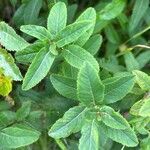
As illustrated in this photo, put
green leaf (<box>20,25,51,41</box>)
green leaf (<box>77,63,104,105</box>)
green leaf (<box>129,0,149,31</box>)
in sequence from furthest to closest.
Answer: green leaf (<box>129,0,149,31</box>), green leaf (<box>20,25,51,41</box>), green leaf (<box>77,63,104,105</box>)

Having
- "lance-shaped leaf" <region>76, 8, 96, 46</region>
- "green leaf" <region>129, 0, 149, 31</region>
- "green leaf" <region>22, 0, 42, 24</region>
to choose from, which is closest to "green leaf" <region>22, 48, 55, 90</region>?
"lance-shaped leaf" <region>76, 8, 96, 46</region>

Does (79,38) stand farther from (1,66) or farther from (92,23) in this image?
(1,66)

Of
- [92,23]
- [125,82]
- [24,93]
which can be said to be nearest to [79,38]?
[92,23]

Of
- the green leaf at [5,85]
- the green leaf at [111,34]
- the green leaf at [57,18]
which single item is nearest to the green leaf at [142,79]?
the green leaf at [57,18]

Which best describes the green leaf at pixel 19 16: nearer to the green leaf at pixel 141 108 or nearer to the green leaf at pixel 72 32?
the green leaf at pixel 72 32

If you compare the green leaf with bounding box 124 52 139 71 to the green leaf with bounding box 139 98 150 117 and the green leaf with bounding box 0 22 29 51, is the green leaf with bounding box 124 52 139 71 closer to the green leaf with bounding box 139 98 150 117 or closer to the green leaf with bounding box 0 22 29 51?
the green leaf with bounding box 139 98 150 117

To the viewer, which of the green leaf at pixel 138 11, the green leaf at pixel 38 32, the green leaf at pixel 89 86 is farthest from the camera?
the green leaf at pixel 138 11
